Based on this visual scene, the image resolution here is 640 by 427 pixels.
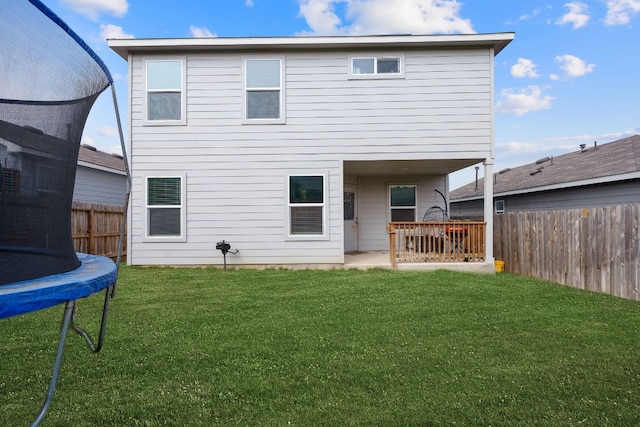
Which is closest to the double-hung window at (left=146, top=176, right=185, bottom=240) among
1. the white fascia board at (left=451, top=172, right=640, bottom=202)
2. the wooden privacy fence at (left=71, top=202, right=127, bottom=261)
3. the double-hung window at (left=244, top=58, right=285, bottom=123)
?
the wooden privacy fence at (left=71, top=202, right=127, bottom=261)

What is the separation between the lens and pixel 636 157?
9.48 metres

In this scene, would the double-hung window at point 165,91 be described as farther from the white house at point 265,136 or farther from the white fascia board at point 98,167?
the white fascia board at point 98,167

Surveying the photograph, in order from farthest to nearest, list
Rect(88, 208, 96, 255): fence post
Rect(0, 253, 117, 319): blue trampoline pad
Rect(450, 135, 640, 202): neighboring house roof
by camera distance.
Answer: Rect(88, 208, 96, 255): fence post < Rect(450, 135, 640, 202): neighboring house roof < Rect(0, 253, 117, 319): blue trampoline pad

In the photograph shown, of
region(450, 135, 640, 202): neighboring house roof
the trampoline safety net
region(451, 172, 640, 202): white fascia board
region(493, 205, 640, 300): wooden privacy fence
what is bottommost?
region(493, 205, 640, 300): wooden privacy fence

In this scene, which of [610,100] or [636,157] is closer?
[636,157]

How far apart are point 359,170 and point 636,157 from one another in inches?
267

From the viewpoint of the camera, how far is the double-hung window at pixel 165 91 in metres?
8.45

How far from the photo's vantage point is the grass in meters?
2.32

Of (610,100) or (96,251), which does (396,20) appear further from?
(96,251)

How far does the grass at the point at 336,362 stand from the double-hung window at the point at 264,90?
4457 millimetres

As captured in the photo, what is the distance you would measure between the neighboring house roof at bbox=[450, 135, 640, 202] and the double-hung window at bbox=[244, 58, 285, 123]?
7972 millimetres

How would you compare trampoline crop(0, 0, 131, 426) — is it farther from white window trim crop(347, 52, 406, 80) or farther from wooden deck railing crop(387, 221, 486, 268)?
white window trim crop(347, 52, 406, 80)

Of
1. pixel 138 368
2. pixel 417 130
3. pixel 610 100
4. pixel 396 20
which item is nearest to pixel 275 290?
pixel 138 368

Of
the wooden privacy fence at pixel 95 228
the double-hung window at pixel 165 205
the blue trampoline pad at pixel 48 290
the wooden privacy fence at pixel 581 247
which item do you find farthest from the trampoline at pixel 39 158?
the wooden privacy fence at pixel 95 228
